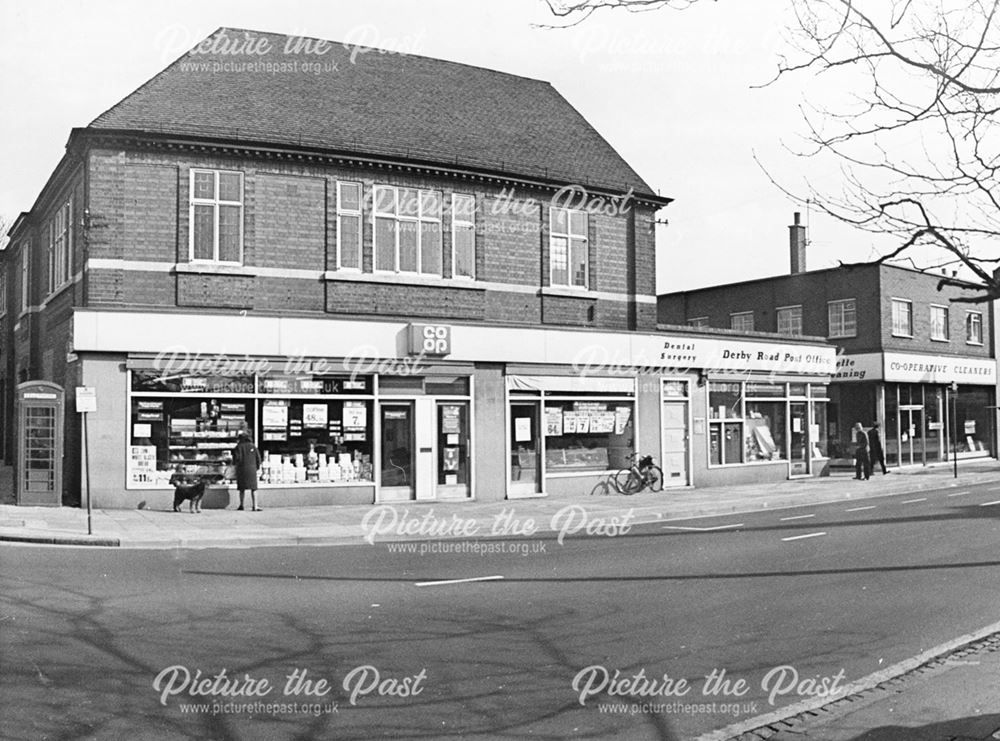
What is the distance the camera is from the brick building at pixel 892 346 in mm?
37344

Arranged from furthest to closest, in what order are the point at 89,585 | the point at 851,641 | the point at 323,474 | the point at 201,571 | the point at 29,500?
the point at 323,474
the point at 29,500
the point at 201,571
the point at 89,585
the point at 851,641

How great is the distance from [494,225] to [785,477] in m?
12.1

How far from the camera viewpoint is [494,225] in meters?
23.7

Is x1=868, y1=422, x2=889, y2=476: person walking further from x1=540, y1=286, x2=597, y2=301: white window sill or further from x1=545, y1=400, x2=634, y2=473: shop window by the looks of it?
x1=540, y1=286, x2=597, y2=301: white window sill

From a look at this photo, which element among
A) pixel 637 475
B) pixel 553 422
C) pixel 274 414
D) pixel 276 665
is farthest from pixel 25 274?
pixel 276 665

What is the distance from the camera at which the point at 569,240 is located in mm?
24906

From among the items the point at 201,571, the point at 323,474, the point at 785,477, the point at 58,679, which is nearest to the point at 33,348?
the point at 323,474

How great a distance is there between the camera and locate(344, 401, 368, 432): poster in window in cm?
2120

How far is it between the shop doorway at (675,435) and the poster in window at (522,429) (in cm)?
420

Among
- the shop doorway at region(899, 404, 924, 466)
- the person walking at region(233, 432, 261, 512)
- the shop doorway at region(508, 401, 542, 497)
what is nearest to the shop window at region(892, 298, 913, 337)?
the shop doorway at region(899, 404, 924, 466)

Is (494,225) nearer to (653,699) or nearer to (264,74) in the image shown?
(264,74)

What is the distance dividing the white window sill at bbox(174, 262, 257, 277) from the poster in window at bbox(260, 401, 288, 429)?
9.11 feet

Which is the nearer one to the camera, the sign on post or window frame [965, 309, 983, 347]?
the sign on post

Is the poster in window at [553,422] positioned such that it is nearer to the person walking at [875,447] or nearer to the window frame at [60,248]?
the window frame at [60,248]
